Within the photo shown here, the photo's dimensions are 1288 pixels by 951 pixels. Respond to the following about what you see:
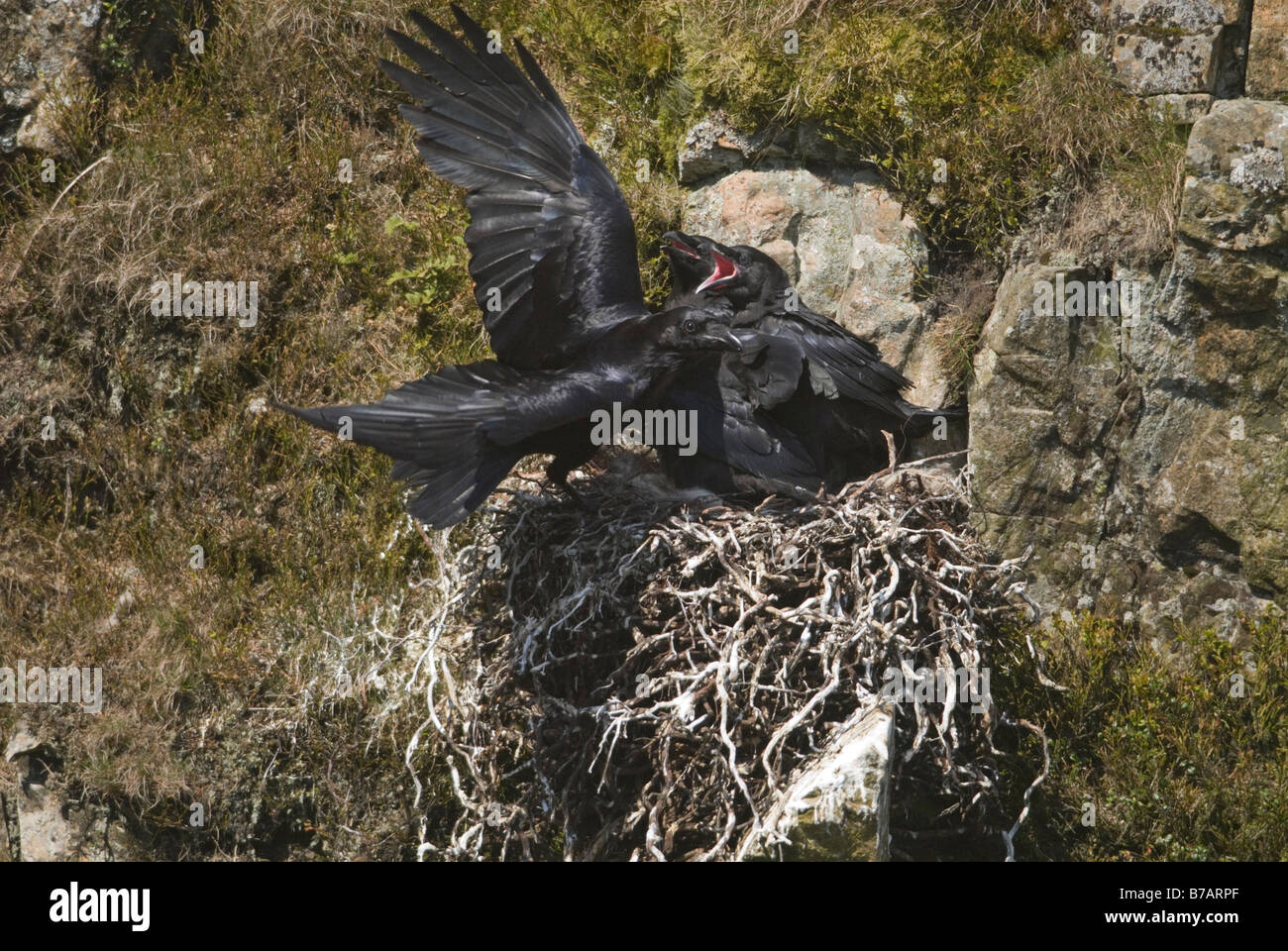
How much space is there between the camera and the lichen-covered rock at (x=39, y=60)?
29.1 feet

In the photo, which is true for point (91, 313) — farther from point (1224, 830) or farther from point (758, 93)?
point (1224, 830)

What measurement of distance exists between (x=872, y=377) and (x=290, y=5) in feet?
14.8

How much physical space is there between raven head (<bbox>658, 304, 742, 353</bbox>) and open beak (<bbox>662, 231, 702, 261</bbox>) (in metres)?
0.81

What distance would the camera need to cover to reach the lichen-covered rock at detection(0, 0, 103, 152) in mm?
8859

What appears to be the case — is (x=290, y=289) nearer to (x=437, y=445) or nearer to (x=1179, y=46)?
(x=437, y=445)

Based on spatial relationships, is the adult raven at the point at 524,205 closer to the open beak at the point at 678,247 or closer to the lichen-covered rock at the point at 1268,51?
the open beak at the point at 678,247

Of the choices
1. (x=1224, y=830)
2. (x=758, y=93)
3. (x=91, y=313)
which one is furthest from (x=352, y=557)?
(x=1224, y=830)

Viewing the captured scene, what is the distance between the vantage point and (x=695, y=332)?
6750 mm

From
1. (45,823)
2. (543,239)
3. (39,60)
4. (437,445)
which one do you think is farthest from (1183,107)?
(45,823)

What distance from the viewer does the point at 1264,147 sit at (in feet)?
23.2

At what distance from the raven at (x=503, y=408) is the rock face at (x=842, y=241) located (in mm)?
1408

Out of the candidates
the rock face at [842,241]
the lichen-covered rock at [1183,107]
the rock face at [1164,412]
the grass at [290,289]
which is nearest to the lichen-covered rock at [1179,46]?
the lichen-covered rock at [1183,107]

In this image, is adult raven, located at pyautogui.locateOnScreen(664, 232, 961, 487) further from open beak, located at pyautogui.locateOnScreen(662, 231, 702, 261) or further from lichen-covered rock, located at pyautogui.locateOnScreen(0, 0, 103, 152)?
lichen-covered rock, located at pyautogui.locateOnScreen(0, 0, 103, 152)

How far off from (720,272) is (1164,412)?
2398mm
